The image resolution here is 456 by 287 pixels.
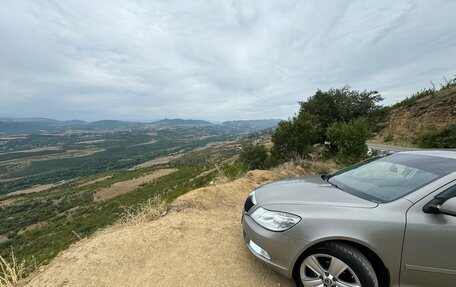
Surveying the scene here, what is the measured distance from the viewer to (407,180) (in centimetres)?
262

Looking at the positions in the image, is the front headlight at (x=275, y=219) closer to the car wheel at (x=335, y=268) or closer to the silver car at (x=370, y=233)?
the silver car at (x=370, y=233)

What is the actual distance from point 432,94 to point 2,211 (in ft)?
265

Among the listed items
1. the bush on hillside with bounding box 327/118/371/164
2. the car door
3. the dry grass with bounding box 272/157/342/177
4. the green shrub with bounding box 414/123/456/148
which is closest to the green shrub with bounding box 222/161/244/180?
the dry grass with bounding box 272/157/342/177

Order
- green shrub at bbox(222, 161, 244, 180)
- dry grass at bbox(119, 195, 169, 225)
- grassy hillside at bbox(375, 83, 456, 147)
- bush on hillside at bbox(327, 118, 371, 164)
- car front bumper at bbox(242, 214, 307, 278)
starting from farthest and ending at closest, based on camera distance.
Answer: grassy hillside at bbox(375, 83, 456, 147) → bush on hillside at bbox(327, 118, 371, 164) → green shrub at bbox(222, 161, 244, 180) → dry grass at bbox(119, 195, 169, 225) → car front bumper at bbox(242, 214, 307, 278)

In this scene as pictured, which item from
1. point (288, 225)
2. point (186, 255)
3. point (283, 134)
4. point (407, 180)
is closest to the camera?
point (288, 225)

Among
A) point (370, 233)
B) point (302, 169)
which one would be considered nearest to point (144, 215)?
point (370, 233)

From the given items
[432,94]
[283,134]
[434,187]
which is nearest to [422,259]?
[434,187]

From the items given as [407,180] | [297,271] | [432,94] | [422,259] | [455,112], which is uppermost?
[432,94]

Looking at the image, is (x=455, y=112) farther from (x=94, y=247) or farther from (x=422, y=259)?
(x=94, y=247)

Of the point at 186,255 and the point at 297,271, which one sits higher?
the point at 297,271

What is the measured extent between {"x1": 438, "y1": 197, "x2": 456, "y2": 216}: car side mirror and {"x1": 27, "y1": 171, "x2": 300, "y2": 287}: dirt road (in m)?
1.55

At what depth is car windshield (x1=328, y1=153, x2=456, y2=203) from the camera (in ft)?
8.09

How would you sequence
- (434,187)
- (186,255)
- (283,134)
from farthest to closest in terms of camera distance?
(283,134) → (186,255) → (434,187)

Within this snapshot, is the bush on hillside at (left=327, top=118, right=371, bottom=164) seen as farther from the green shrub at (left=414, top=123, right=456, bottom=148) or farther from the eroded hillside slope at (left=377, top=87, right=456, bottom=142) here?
the eroded hillside slope at (left=377, top=87, right=456, bottom=142)
